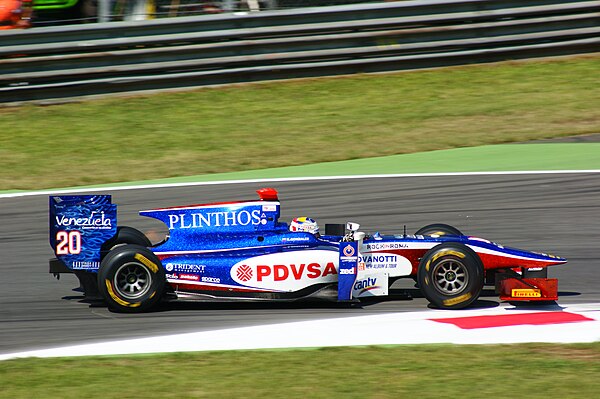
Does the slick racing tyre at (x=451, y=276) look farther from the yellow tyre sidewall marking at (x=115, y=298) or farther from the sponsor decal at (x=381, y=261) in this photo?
the yellow tyre sidewall marking at (x=115, y=298)

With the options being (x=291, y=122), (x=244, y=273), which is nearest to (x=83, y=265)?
(x=244, y=273)

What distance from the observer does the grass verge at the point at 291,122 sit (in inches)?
487

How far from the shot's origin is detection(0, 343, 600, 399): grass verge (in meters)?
5.73

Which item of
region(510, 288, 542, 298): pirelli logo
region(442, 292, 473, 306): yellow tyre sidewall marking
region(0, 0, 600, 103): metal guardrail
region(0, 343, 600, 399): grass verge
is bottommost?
region(0, 343, 600, 399): grass verge

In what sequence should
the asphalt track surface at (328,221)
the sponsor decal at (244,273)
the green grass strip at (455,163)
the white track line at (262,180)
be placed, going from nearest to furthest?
the asphalt track surface at (328,221) < the sponsor decal at (244,273) < the white track line at (262,180) < the green grass strip at (455,163)

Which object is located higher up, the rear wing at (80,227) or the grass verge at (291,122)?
the grass verge at (291,122)

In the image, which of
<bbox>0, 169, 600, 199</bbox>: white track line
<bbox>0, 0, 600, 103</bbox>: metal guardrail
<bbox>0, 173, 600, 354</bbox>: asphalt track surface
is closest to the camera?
<bbox>0, 173, 600, 354</bbox>: asphalt track surface

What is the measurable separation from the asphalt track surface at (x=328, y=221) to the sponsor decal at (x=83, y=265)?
1.23 ft

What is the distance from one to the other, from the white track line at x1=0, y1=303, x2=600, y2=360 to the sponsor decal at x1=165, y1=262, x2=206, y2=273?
0.64 meters

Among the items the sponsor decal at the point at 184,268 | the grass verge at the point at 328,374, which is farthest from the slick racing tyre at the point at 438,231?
the sponsor decal at the point at 184,268

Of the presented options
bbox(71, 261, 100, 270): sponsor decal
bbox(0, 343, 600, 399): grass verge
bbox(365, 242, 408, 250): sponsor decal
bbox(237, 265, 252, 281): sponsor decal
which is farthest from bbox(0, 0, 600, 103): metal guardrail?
bbox(0, 343, 600, 399): grass verge

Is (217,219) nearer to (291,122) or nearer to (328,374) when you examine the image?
(328,374)

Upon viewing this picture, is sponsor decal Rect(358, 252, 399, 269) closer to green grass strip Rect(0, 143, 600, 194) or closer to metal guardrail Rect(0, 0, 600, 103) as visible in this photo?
green grass strip Rect(0, 143, 600, 194)

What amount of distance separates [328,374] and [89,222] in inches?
105
